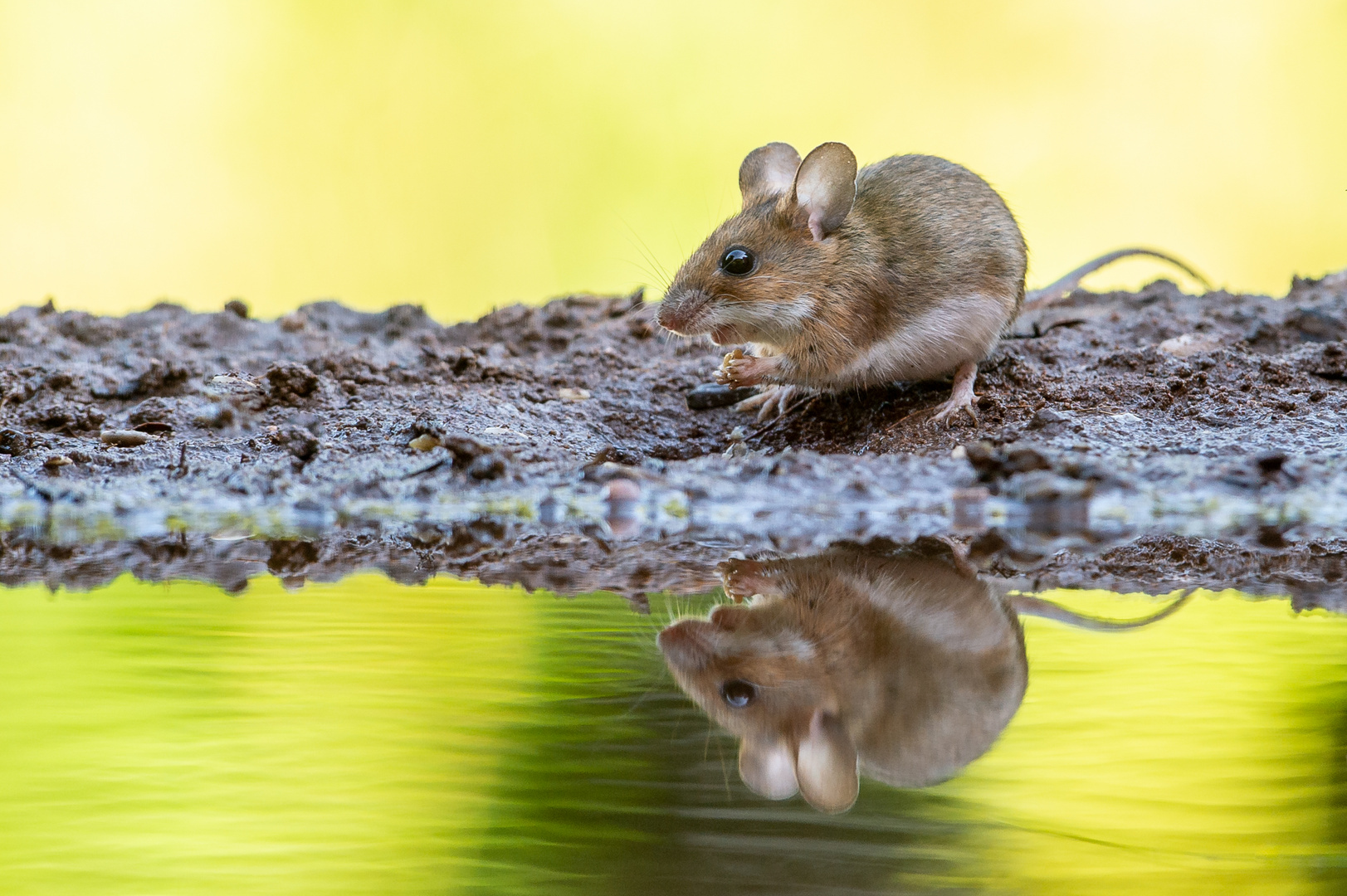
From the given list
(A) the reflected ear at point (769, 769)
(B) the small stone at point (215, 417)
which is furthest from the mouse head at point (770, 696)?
(B) the small stone at point (215, 417)

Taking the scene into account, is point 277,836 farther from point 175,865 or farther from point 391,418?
point 391,418

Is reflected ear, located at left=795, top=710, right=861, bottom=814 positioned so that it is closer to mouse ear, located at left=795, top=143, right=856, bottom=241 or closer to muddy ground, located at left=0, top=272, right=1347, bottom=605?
muddy ground, located at left=0, top=272, right=1347, bottom=605

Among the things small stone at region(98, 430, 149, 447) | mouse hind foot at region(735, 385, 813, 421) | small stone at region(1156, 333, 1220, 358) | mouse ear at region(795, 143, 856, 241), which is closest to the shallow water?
small stone at region(98, 430, 149, 447)

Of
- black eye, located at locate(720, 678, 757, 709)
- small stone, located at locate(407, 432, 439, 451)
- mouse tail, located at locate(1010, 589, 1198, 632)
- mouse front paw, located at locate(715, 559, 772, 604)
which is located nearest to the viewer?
black eye, located at locate(720, 678, 757, 709)

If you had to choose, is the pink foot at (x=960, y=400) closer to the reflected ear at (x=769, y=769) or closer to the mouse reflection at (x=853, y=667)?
the mouse reflection at (x=853, y=667)

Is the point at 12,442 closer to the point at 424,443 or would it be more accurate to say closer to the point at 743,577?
the point at 424,443

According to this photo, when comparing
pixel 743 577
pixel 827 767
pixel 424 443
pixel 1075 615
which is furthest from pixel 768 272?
pixel 827 767

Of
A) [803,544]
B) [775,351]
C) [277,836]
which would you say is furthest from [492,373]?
[277,836]
